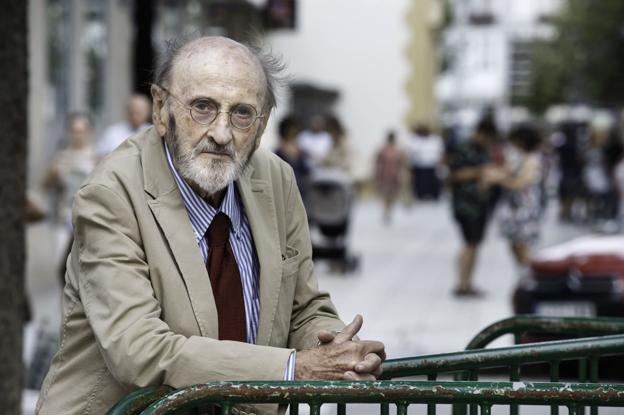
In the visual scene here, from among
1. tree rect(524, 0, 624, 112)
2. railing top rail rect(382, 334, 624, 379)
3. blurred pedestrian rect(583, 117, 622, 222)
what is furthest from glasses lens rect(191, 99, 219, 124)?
tree rect(524, 0, 624, 112)

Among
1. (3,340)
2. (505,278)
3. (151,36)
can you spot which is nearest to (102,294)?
(3,340)

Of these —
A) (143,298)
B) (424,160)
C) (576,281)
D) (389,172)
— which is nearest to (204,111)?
(143,298)

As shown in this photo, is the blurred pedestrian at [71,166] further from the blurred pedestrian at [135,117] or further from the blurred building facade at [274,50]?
the blurred building facade at [274,50]

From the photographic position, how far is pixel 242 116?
2963 millimetres

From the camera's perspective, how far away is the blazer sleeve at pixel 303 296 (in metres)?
3.22

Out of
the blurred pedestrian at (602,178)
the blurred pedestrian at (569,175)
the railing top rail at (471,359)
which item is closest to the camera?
the railing top rail at (471,359)

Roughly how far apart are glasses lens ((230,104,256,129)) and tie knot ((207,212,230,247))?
22cm

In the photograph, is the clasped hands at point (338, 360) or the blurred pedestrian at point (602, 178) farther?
the blurred pedestrian at point (602, 178)

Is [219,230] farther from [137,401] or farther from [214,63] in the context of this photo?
[137,401]

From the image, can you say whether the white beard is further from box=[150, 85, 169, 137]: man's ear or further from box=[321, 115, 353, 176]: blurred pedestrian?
box=[321, 115, 353, 176]: blurred pedestrian

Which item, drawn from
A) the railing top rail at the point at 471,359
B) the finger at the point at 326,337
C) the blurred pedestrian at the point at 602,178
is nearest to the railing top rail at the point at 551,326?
the railing top rail at the point at 471,359

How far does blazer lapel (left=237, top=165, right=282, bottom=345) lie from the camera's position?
3.01m

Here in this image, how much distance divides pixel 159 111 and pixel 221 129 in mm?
193

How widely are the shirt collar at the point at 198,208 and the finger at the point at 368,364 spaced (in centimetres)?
46
